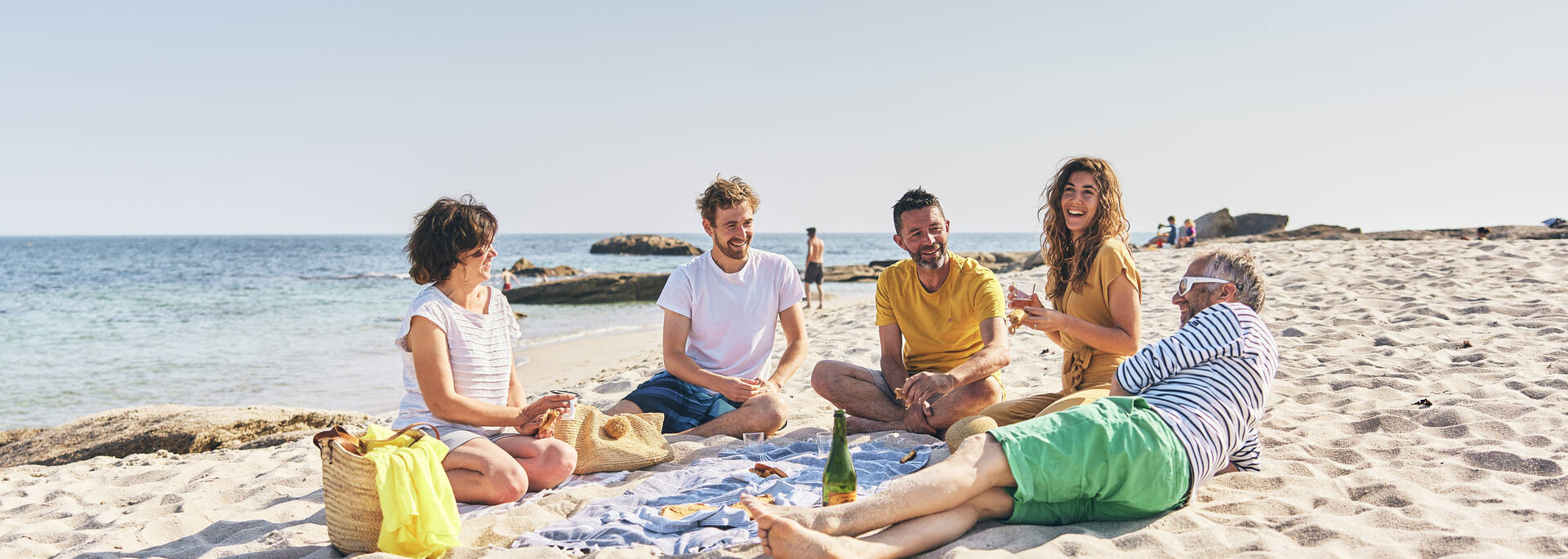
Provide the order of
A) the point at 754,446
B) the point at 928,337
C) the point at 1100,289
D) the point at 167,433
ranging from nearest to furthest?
the point at 1100,289
the point at 754,446
the point at 928,337
the point at 167,433

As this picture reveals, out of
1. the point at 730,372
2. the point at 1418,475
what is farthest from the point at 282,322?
the point at 1418,475

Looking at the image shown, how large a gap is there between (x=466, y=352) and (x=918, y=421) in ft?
8.10

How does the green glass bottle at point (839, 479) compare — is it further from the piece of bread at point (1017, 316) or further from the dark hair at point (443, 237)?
the dark hair at point (443, 237)

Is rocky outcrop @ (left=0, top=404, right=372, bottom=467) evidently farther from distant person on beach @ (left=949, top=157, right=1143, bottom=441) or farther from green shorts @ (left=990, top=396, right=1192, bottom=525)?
A: green shorts @ (left=990, top=396, right=1192, bottom=525)

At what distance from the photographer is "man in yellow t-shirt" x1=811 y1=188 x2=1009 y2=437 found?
456cm

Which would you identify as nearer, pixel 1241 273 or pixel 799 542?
pixel 799 542

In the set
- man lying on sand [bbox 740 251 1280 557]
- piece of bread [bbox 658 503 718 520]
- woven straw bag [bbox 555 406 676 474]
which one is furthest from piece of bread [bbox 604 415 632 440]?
man lying on sand [bbox 740 251 1280 557]

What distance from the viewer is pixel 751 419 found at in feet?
15.9

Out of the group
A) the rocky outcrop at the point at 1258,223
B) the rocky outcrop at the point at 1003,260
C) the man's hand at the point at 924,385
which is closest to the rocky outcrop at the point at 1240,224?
the rocky outcrop at the point at 1258,223

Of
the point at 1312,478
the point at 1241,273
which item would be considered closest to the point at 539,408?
the point at 1241,273

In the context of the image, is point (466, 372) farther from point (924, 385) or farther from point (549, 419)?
point (924, 385)

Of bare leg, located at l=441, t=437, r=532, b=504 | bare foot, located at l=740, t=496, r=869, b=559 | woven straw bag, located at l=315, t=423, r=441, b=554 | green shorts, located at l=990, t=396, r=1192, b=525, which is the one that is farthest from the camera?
bare leg, located at l=441, t=437, r=532, b=504

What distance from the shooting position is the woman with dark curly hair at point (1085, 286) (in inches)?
157

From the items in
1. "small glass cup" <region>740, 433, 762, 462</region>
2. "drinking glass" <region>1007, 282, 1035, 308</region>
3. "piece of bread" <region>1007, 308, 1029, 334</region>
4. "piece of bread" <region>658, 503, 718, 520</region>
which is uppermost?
"drinking glass" <region>1007, 282, 1035, 308</region>
